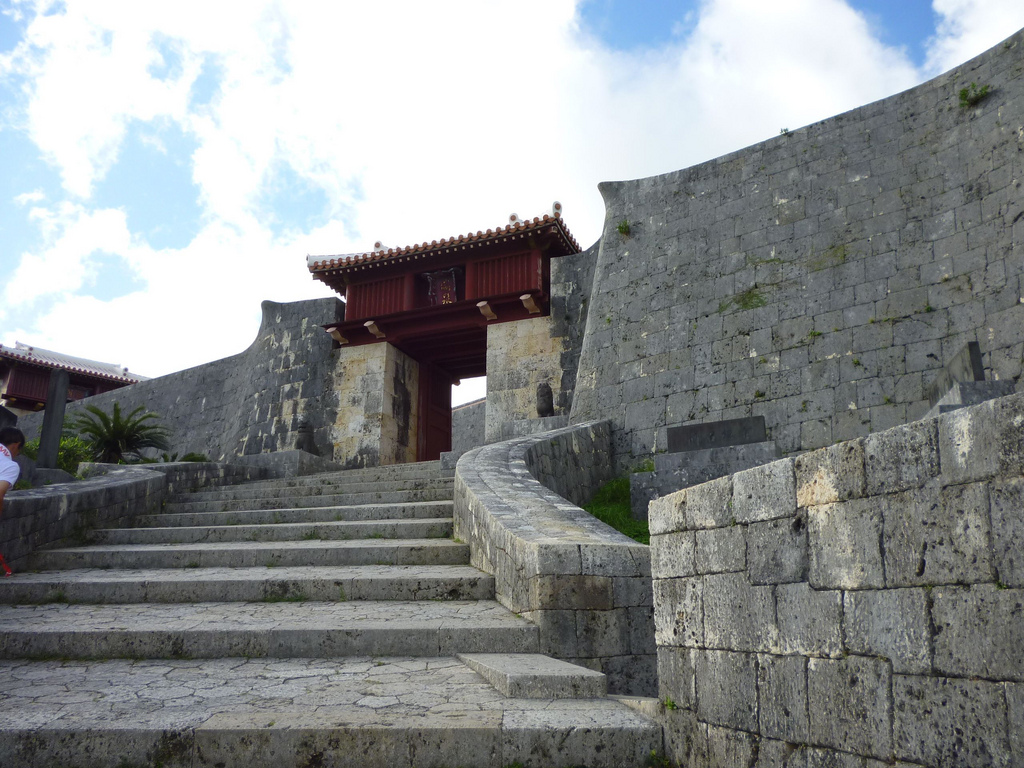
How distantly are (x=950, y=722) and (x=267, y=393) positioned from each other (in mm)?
16546

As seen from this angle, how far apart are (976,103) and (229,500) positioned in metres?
11.0

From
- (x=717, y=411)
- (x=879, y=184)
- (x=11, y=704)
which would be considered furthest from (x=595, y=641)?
(x=879, y=184)

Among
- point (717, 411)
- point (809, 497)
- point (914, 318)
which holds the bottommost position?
point (809, 497)

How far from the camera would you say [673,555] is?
9.84 ft

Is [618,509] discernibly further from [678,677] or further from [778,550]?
[778,550]

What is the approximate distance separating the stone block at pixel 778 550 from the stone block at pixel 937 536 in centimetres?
33

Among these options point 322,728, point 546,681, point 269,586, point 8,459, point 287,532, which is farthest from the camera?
point 287,532

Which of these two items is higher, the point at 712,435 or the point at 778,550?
the point at 712,435

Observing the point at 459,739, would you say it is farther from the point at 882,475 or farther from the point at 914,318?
the point at 914,318

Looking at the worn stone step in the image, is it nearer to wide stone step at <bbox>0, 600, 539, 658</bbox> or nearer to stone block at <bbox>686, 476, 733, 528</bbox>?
wide stone step at <bbox>0, 600, 539, 658</bbox>

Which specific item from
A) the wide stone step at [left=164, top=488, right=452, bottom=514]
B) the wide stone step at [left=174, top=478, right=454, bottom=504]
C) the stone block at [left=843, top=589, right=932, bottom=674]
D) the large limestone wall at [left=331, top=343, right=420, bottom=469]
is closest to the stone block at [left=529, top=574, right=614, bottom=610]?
the stone block at [left=843, top=589, right=932, bottom=674]

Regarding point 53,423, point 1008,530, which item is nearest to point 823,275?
point 1008,530

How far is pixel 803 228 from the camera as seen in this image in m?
10.7

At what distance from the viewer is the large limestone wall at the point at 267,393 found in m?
16.0
